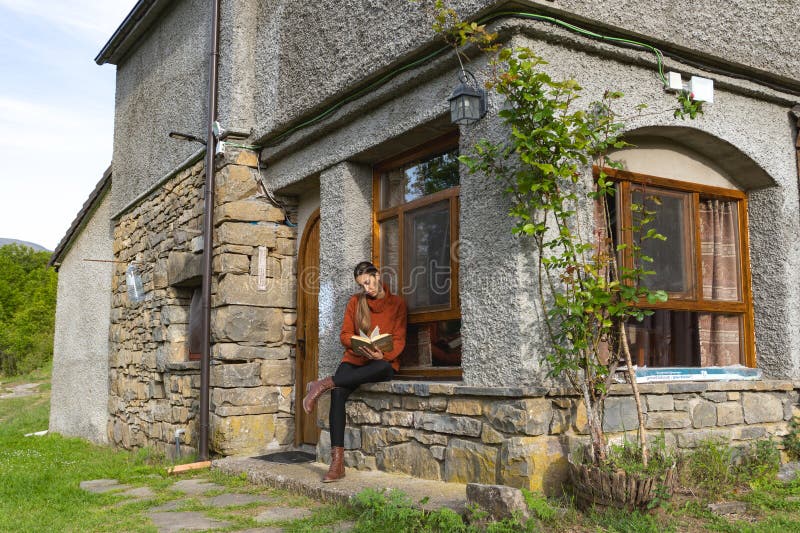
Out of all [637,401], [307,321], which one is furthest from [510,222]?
[307,321]

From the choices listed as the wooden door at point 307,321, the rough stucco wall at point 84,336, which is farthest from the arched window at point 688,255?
the rough stucco wall at point 84,336

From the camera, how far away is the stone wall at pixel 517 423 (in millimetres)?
4176

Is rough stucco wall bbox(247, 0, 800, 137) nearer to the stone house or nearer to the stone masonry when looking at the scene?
the stone house

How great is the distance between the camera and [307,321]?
7172mm

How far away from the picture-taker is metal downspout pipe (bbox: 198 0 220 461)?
697cm

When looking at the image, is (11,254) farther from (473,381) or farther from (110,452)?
(473,381)

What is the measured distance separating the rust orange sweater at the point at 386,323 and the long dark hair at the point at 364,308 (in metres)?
0.03

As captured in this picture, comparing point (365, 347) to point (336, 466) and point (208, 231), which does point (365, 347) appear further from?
point (208, 231)

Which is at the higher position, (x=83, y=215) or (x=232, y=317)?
(x=83, y=215)

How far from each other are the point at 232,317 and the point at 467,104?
3.43 metres

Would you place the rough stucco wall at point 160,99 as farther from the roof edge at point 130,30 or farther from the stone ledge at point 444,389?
the stone ledge at point 444,389

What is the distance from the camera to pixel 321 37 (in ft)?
20.7

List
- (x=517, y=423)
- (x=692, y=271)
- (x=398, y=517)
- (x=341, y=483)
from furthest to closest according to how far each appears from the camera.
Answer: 1. (x=692, y=271)
2. (x=341, y=483)
3. (x=517, y=423)
4. (x=398, y=517)

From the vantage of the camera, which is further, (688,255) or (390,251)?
(390,251)
